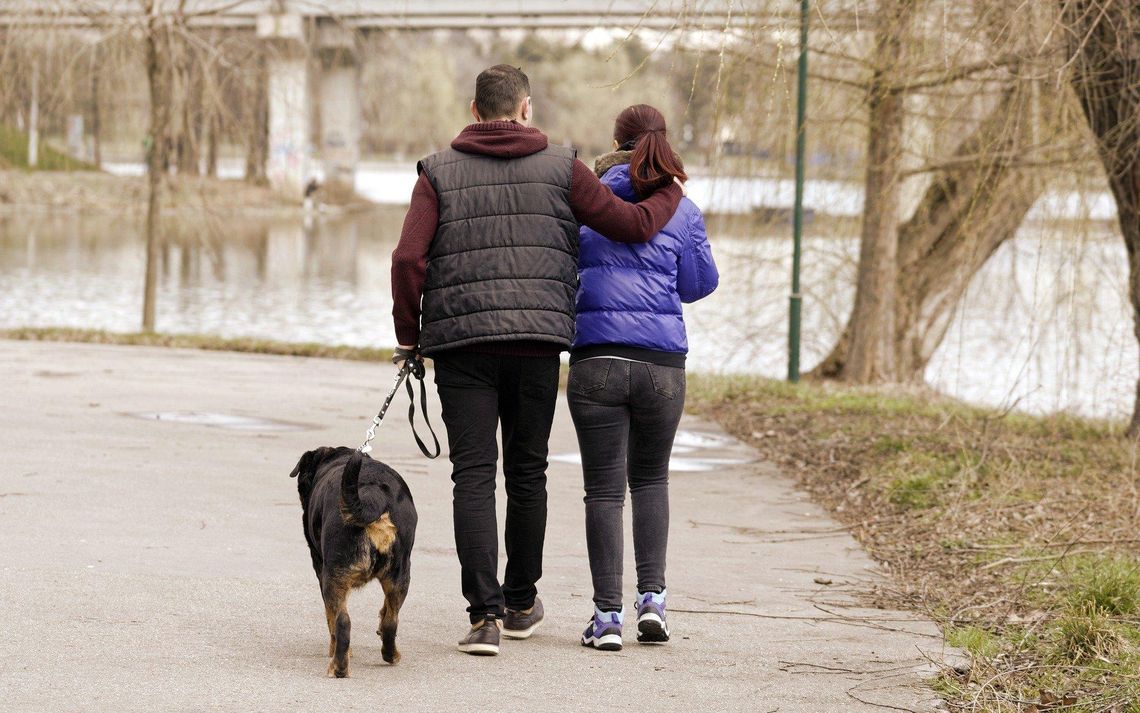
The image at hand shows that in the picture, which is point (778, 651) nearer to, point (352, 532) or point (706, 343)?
point (352, 532)

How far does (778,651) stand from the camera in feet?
17.0

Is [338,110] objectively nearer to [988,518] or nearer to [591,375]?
[988,518]

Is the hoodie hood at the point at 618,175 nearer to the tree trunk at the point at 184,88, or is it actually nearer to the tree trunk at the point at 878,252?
the tree trunk at the point at 878,252

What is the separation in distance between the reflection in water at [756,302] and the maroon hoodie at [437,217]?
538 cm

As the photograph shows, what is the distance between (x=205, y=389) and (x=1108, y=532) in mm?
7407

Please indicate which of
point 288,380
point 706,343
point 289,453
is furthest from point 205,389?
point 706,343

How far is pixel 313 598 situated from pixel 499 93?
215 cm

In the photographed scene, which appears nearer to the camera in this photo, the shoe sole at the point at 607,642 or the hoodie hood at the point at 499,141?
the hoodie hood at the point at 499,141

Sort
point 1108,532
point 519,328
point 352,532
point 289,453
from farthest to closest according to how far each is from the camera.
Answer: point 289,453 < point 1108,532 < point 519,328 < point 352,532

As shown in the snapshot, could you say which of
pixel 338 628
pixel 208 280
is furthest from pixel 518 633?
pixel 208 280

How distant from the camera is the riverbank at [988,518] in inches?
190

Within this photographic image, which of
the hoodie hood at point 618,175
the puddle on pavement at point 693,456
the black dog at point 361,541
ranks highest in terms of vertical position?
the hoodie hood at point 618,175

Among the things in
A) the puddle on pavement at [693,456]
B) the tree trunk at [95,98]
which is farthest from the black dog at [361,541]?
the tree trunk at [95,98]

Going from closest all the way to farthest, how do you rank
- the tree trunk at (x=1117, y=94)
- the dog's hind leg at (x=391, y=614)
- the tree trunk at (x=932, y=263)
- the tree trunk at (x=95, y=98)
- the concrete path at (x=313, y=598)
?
the concrete path at (x=313, y=598) → the dog's hind leg at (x=391, y=614) → the tree trunk at (x=1117, y=94) → the tree trunk at (x=932, y=263) → the tree trunk at (x=95, y=98)
